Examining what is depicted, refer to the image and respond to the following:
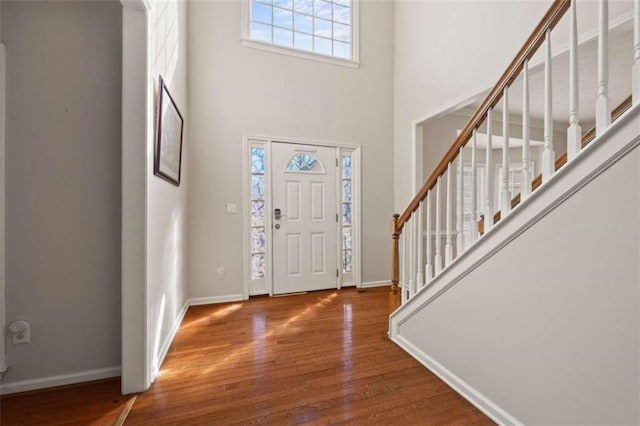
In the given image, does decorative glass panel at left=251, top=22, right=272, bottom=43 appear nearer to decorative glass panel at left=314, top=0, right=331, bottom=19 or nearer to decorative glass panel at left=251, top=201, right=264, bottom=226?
decorative glass panel at left=314, top=0, right=331, bottom=19

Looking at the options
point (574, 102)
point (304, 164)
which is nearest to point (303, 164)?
point (304, 164)

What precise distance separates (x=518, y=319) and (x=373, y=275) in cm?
252

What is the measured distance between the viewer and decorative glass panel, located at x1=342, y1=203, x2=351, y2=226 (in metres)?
3.70

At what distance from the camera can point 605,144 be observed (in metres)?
1.00

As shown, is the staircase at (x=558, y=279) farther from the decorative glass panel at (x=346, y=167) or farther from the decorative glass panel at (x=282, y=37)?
the decorative glass panel at (x=282, y=37)

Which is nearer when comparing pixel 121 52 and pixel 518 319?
pixel 518 319

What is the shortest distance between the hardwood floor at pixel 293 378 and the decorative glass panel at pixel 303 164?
1750 millimetres

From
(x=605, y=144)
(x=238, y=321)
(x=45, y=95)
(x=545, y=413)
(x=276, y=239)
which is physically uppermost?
(x=45, y=95)

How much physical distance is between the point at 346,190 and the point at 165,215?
227 cm

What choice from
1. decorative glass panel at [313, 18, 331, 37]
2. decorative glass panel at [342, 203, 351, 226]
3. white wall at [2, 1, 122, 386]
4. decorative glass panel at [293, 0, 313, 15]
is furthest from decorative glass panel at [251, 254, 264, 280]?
decorative glass panel at [293, 0, 313, 15]

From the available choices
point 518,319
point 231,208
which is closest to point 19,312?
point 231,208

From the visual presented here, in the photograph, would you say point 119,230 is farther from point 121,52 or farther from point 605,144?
point 605,144

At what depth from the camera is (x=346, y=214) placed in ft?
12.2

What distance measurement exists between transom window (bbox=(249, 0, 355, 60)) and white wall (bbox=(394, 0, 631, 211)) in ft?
2.43
